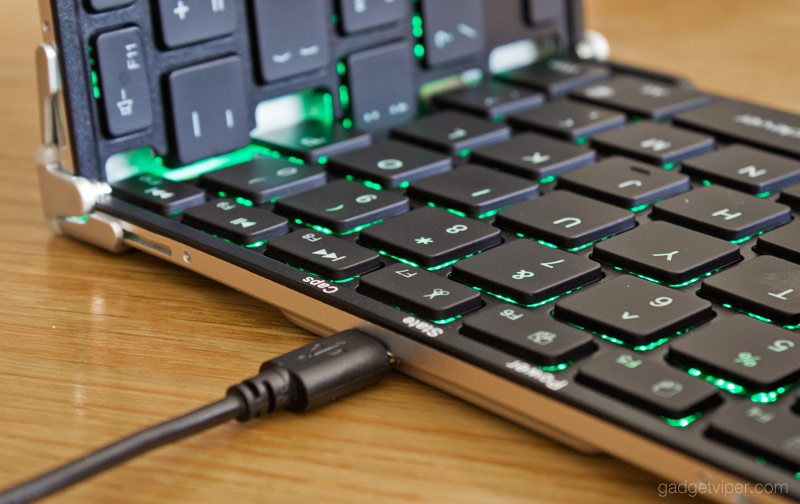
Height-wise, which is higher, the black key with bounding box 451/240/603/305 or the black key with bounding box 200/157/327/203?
the black key with bounding box 200/157/327/203

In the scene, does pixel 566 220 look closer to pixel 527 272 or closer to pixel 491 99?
pixel 527 272

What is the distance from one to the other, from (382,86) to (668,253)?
0.32 metres

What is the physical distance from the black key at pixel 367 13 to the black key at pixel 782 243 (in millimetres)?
349

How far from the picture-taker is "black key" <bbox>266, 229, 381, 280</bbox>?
1.76 feet

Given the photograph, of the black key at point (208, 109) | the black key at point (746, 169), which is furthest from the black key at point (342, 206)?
the black key at point (746, 169)

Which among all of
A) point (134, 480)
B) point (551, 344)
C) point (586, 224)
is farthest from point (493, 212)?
point (134, 480)

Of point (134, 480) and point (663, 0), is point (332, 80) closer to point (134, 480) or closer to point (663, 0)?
point (134, 480)

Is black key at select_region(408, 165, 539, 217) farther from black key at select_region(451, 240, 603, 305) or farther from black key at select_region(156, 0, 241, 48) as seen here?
black key at select_region(156, 0, 241, 48)

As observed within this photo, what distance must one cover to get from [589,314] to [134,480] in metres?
0.22

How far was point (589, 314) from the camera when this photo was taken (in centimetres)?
48

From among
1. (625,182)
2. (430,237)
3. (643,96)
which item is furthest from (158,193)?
(643,96)

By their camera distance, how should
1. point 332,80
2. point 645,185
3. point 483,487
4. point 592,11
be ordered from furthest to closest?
point 592,11
point 332,80
point 645,185
point 483,487

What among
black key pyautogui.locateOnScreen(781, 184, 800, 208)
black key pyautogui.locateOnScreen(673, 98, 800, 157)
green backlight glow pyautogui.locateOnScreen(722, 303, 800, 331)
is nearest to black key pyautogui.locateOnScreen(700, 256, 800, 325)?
green backlight glow pyautogui.locateOnScreen(722, 303, 800, 331)

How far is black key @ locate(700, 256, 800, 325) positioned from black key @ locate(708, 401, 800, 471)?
0.09 m
